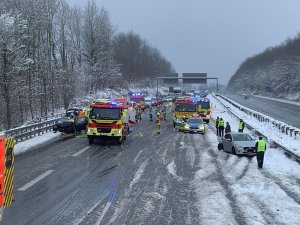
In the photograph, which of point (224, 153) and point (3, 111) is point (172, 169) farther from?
point (3, 111)

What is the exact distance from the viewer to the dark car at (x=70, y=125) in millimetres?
35125

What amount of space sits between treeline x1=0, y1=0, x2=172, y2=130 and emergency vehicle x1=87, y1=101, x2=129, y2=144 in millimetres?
14783

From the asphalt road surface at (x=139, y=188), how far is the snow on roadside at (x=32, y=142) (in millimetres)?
762

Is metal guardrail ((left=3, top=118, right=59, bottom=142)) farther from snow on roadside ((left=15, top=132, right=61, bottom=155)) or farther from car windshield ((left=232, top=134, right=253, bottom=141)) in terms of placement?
car windshield ((left=232, top=134, right=253, bottom=141))

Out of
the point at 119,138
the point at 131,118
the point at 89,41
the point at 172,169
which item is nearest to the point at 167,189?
the point at 172,169

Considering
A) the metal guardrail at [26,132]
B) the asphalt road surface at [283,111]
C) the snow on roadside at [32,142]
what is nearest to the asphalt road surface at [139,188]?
the snow on roadside at [32,142]

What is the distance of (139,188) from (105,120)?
12.2m

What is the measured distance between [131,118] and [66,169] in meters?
14.4

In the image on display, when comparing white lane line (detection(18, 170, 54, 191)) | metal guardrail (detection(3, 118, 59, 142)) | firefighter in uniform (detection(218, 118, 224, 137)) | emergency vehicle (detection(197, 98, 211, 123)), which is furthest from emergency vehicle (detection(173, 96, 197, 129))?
white lane line (detection(18, 170, 54, 191))

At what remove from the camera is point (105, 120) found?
90.0 ft

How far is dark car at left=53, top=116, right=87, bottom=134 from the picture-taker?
115ft

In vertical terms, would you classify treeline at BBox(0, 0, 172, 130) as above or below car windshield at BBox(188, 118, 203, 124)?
above

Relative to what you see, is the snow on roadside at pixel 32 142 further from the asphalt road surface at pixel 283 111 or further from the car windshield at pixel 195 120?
the asphalt road surface at pixel 283 111

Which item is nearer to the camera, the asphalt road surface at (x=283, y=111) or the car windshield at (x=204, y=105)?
the car windshield at (x=204, y=105)
